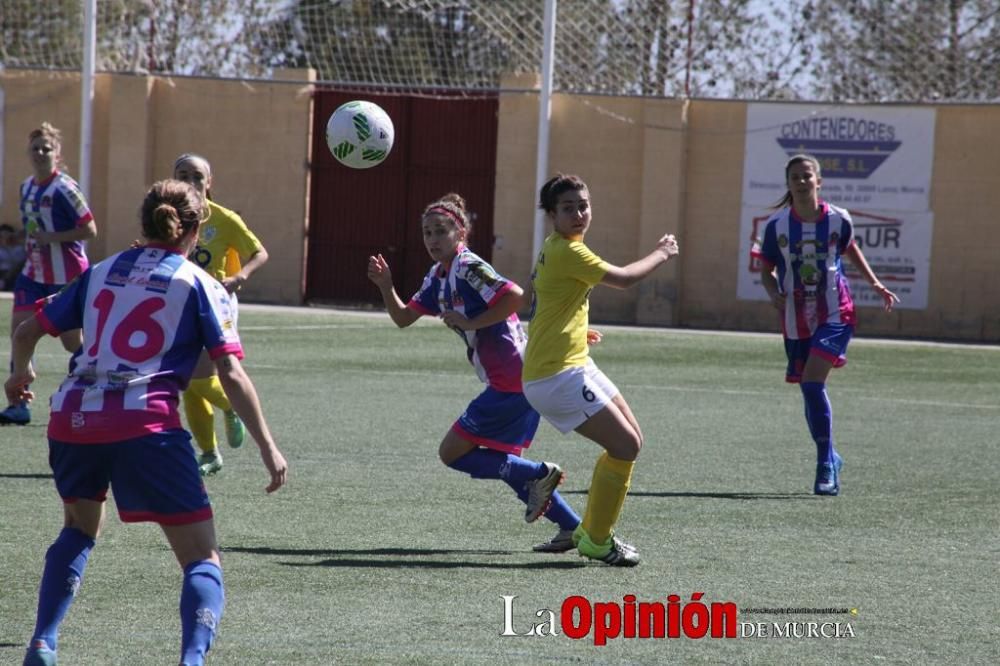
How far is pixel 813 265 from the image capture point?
372 inches

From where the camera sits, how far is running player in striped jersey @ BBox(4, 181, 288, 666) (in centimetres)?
461

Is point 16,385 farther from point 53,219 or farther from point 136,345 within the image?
point 53,219

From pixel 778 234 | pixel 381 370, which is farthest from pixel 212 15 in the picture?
pixel 778 234

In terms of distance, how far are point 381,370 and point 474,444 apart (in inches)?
319

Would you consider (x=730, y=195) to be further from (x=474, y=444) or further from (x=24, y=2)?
(x=474, y=444)

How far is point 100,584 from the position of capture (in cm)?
607

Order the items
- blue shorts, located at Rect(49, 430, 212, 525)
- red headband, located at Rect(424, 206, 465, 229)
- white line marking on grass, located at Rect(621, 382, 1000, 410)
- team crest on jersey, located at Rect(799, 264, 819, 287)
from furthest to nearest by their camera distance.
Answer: white line marking on grass, located at Rect(621, 382, 1000, 410)
team crest on jersey, located at Rect(799, 264, 819, 287)
red headband, located at Rect(424, 206, 465, 229)
blue shorts, located at Rect(49, 430, 212, 525)

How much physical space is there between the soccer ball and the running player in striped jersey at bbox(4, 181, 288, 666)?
4.58 metres

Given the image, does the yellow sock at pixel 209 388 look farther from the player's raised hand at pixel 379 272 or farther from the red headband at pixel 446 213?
the red headband at pixel 446 213

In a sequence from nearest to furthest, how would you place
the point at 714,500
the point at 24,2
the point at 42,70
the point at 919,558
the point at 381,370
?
the point at 919,558 → the point at 714,500 → the point at 381,370 → the point at 42,70 → the point at 24,2

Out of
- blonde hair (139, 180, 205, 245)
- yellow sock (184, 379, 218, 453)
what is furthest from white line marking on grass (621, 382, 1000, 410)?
blonde hair (139, 180, 205, 245)

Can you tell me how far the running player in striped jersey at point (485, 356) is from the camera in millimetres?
7293

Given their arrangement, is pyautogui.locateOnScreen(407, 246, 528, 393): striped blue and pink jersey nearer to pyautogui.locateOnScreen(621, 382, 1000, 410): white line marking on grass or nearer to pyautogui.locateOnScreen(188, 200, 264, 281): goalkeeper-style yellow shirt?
pyautogui.locateOnScreen(188, 200, 264, 281): goalkeeper-style yellow shirt

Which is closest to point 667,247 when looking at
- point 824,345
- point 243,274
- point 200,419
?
point 824,345
